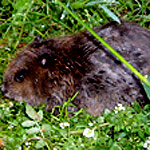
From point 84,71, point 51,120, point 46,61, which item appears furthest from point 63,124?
point 46,61

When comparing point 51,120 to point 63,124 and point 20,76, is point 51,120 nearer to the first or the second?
point 63,124

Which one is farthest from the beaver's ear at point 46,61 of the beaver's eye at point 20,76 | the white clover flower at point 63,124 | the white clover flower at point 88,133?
the white clover flower at point 88,133

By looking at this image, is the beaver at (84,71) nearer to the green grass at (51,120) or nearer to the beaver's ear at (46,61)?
the beaver's ear at (46,61)

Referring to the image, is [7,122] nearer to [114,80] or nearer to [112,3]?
[114,80]

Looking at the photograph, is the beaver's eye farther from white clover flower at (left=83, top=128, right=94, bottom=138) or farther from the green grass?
white clover flower at (left=83, top=128, right=94, bottom=138)

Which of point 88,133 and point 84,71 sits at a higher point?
point 84,71

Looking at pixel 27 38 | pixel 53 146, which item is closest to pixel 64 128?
pixel 53 146
